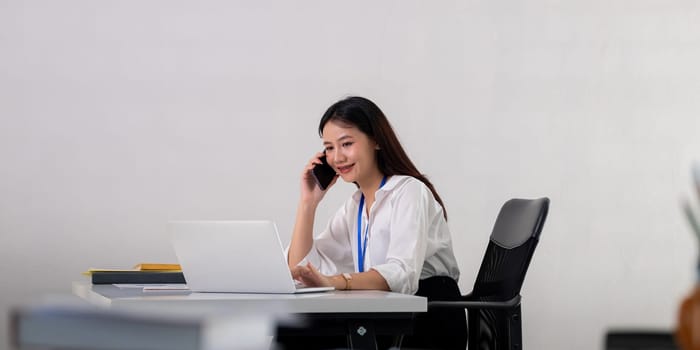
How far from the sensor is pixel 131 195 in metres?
4.39

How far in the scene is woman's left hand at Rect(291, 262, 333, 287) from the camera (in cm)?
251

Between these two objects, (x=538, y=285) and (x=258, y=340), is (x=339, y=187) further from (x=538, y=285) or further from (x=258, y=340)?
(x=258, y=340)

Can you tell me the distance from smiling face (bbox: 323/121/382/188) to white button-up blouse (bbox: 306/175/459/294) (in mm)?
85

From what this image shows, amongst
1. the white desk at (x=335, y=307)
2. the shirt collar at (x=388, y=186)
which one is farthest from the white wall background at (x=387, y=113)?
the white desk at (x=335, y=307)

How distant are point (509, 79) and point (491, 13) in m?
0.32

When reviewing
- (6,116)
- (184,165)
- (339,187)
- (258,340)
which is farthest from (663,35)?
(258,340)

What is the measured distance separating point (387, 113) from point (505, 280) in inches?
69.5

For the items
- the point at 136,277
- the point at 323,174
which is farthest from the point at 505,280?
the point at 136,277

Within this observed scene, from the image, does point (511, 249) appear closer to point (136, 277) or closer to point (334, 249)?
point (334, 249)

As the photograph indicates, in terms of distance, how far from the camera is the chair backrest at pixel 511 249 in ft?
9.16

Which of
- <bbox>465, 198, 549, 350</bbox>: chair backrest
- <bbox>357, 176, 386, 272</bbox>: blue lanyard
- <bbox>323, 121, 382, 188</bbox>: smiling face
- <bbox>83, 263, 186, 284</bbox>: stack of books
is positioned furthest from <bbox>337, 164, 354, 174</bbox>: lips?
<bbox>83, 263, 186, 284</bbox>: stack of books

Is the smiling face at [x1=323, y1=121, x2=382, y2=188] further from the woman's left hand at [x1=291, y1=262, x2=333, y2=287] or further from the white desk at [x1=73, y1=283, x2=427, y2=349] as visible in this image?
the white desk at [x1=73, y1=283, x2=427, y2=349]

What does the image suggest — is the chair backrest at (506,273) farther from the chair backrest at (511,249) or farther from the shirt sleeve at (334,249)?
the shirt sleeve at (334,249)

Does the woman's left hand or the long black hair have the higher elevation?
the long black hair
